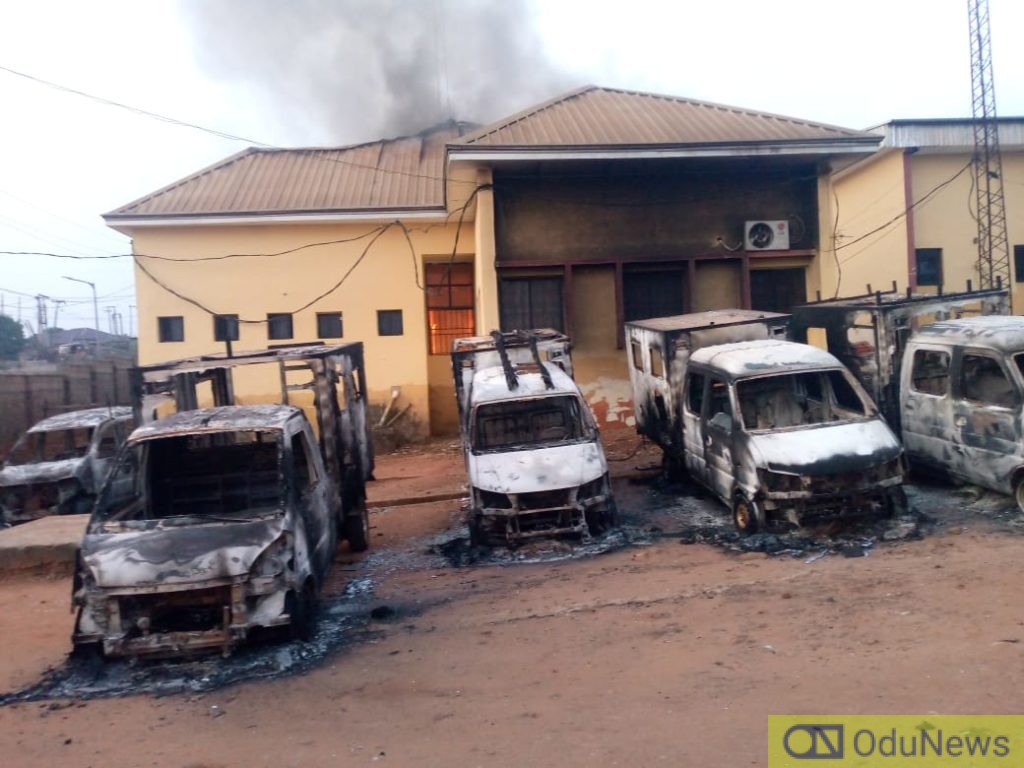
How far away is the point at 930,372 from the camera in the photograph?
9680 mm

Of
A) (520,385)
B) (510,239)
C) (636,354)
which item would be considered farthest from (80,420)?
(636,354)

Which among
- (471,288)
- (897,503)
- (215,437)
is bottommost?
(897,503)

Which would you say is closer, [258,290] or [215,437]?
[215,437]

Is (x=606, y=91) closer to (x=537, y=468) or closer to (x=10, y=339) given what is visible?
(x=537, y=468)

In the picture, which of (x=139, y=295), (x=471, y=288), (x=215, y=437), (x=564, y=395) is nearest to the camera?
(x=215, y=437)

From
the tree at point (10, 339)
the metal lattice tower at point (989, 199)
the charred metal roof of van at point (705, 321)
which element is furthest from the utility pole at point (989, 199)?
the tree at point (10, 339)

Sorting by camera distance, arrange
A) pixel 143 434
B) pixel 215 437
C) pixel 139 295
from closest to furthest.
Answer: pixel 143 434 → pixel 215 437 → pixel 139 295

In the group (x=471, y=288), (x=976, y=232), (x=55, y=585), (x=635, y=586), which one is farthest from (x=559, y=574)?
(x=976, y=232)

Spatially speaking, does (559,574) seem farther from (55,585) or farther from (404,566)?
(55,585)

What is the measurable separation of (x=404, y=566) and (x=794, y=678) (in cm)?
482

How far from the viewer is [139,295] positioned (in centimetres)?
1823

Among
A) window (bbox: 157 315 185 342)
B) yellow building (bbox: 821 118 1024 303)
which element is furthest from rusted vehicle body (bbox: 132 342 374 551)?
yellow building (bbox: 821 118 1024 303)
